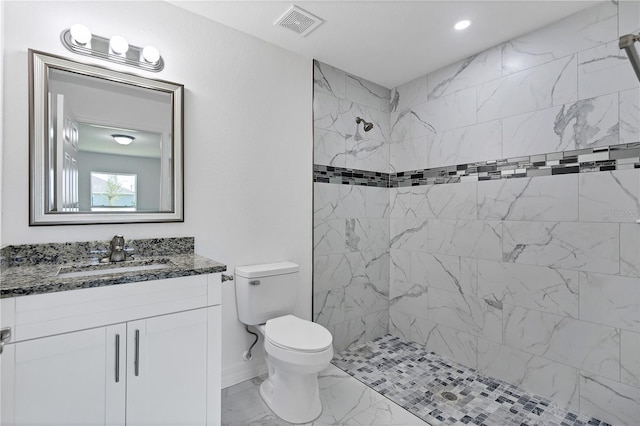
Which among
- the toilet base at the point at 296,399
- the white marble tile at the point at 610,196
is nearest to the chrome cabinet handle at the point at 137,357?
the toilet base at the point at 296,399

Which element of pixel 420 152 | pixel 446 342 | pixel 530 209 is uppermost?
pixel 420 152

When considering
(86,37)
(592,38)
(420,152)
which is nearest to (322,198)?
(420,152)

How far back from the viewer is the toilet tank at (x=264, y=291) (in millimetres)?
2070

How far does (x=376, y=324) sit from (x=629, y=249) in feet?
6.25

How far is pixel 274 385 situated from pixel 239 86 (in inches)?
77.3

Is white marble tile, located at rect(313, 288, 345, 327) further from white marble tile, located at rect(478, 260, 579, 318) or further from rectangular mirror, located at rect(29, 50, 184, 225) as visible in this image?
rectangular mirror, located at rect(29, 50, 184, 225)

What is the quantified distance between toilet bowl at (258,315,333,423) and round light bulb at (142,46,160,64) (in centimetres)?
170

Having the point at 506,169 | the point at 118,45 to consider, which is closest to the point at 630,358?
the point at 506,169

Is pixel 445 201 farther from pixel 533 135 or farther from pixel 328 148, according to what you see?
pixel 328 148

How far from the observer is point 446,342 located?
261cm

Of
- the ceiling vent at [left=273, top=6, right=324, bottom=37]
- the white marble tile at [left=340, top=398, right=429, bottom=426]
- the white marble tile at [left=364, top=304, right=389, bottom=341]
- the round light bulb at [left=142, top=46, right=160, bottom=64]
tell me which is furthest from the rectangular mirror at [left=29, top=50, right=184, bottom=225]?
the white marble tile at [left=364, top=304, right=389, bottom=341]

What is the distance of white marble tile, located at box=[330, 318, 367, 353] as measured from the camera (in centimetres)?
269

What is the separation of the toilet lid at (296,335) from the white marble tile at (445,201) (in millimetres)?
1432

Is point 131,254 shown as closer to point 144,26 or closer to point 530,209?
point 144,26
